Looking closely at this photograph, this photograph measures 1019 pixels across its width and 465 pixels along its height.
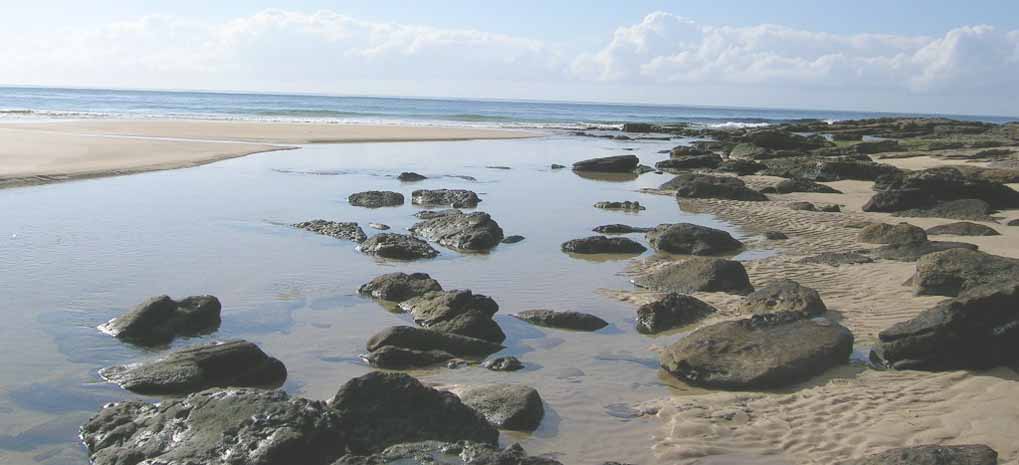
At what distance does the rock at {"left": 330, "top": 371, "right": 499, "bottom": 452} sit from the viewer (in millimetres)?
5883

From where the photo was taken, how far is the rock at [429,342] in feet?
27.2

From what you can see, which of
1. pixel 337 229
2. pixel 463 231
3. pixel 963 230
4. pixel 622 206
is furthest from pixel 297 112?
pixel 963 230

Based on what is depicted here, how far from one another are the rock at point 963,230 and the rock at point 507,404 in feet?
34.4

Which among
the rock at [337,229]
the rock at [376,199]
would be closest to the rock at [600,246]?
the rock at [337,229]

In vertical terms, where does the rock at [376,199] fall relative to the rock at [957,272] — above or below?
below

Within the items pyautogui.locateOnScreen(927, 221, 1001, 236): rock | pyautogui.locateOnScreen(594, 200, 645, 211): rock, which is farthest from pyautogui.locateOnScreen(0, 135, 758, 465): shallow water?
pyautogui.locateOnScreen(927, 221, 1001, 236): rock

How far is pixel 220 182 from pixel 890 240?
14771 mm

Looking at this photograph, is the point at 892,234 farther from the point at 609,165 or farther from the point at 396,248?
the point at 609,165

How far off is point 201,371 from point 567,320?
383cm

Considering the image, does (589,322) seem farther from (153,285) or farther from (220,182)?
(220,182)

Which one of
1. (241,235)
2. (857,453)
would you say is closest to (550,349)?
(857,453)

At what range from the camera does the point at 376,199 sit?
18.4m

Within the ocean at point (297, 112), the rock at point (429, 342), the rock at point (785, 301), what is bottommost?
the ocean at point (297, 112)

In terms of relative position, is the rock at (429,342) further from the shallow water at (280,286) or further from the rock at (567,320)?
the rock at (567,320)
